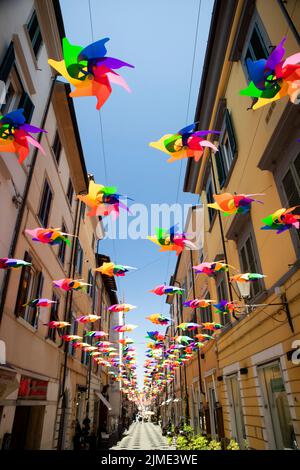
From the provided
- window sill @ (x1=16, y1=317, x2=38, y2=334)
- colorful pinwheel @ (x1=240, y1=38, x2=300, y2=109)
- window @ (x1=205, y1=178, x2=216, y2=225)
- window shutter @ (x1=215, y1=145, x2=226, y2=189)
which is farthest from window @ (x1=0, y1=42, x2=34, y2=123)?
window @ (x1=205, y1=178, x2=216, y2=225)

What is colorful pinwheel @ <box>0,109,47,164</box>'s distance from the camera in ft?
15.5

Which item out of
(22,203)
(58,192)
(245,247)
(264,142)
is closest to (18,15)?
(22,203)

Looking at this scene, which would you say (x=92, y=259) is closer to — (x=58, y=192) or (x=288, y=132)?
(x=58, y=192)

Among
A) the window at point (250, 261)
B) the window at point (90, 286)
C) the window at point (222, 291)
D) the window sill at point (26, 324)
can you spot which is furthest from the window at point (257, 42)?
the window at point (90, 286)

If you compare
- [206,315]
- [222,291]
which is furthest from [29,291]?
[206,315]

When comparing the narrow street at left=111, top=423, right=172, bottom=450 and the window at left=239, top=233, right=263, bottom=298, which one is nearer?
the window at left=239, top=233, right=263, bottom=298

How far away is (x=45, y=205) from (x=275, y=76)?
32.8 feet

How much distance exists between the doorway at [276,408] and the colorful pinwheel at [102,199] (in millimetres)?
5685

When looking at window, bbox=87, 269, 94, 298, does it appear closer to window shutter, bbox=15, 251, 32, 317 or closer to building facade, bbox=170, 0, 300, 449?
building facade, bbox=170, 0, 300, 449

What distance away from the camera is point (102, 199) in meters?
7.08

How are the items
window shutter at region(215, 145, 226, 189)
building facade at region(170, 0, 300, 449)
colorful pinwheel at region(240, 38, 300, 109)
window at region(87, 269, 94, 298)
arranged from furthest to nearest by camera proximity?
window at region(87, 269, 94, 298), window shutter at region(215, 145, 226, 189), building facade at region(170, 0, 300, 449), colorful pinwheel at region(240, 38, 300, 109)

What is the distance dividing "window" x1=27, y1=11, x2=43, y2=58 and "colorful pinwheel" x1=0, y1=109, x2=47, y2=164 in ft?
22.4

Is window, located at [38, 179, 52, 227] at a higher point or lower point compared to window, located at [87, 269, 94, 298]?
lower

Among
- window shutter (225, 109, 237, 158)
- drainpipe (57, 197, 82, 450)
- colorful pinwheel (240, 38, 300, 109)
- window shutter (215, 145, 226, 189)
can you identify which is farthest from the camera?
drainpipe (57, 197, 82, 450)
